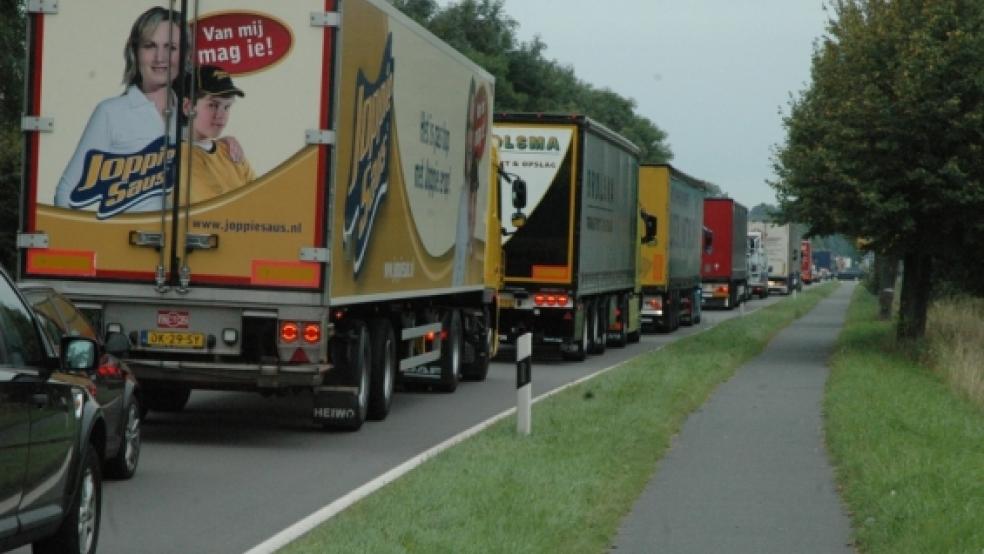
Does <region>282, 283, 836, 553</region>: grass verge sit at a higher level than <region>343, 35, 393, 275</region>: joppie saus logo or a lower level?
lower

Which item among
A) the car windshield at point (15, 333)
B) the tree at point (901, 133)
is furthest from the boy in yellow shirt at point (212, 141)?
the tree at point (901, 133)

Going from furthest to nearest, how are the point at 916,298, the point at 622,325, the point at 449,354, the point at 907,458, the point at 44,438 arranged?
1. the point at 622,325
2. the point at 916,298
3. the point at 449,354
4. the point at 907,458
5. the point at 44,438

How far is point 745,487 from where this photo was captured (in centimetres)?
1318

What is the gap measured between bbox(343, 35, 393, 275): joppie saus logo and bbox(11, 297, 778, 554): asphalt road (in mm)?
1763

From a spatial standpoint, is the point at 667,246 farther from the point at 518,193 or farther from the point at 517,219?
the point at 518,193

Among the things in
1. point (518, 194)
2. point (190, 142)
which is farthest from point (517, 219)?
point (190, 142)

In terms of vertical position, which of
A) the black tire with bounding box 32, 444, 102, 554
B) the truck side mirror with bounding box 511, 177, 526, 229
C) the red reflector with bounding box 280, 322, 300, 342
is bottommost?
the black tire with bounding box 32, 444, 102, 554

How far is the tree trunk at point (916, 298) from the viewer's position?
3478cm

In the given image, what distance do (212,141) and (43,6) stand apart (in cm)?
183

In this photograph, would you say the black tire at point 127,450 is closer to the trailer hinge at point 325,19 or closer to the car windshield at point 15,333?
the trailer hinge at point 325,19

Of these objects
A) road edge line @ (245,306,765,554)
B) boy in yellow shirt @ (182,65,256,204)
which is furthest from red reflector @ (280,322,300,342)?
road edge line @ (245,306,765,554)

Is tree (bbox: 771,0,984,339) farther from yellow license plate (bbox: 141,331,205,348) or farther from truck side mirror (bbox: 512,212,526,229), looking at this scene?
yellow license plate (bbox: 141,331,205,348)

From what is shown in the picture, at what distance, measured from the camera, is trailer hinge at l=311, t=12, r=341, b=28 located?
15.3 metres

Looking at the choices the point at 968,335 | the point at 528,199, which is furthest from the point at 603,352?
the point at 968,335
